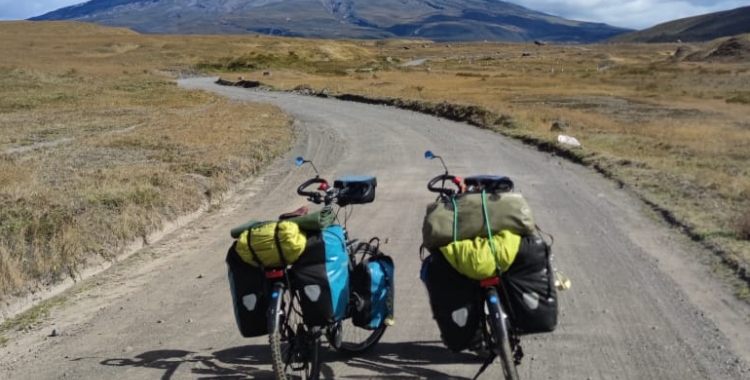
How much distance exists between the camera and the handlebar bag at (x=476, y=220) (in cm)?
443

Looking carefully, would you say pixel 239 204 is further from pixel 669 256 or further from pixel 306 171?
pixel 669 256

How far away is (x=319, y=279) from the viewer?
178 inches

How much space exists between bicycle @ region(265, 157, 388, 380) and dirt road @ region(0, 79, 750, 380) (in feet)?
0.72

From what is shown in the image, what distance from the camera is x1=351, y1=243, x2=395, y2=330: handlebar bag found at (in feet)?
16.9

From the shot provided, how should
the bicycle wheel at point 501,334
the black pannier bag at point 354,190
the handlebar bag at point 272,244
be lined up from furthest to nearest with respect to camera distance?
the black pannier bag at point 354,190 < the handlebar bag at point 272,244 < the bicycle wheel at point 501,334

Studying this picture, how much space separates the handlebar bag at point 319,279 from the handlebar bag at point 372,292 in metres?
0.51

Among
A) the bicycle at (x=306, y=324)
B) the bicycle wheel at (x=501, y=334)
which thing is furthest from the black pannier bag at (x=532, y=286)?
the bicycle at (x=306, y=324)

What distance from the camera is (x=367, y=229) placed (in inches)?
388

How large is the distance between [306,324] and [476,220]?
130cm

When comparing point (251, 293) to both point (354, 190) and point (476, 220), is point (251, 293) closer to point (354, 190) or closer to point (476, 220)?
point (354, 190)

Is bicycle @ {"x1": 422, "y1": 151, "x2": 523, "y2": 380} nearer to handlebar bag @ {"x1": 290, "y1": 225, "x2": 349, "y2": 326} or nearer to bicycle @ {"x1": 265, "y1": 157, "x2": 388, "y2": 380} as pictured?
handlebar bag @ {"x1": 290, "y1": 225, "x2": 349, "y2": 326}

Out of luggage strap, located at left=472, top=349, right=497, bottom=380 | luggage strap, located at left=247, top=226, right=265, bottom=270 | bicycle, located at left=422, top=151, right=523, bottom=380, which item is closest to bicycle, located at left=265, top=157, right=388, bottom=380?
luggage strap, located at left=247, top=226, right=265, bottom=270

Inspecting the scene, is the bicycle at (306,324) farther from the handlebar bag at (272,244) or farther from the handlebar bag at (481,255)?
the handlebar bag at (481,255)

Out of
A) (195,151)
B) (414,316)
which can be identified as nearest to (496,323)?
(414,316)
